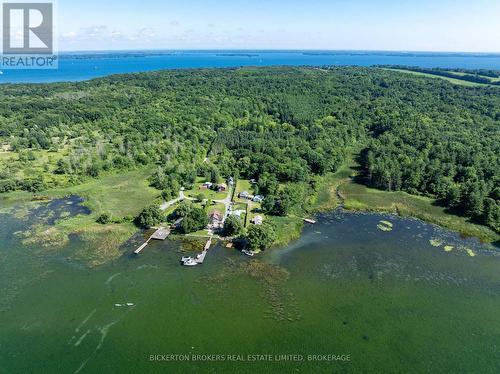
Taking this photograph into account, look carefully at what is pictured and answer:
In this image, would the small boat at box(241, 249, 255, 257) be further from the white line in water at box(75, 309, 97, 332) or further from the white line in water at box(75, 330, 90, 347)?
the white line in water at box(75, 330, 90, 347)

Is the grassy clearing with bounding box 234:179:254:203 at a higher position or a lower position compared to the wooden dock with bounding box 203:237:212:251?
higher

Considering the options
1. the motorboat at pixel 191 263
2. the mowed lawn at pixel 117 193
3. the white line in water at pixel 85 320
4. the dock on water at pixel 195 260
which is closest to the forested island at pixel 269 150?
the mowed lawn at pixel 117 193

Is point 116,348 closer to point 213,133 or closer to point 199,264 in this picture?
point 199,264

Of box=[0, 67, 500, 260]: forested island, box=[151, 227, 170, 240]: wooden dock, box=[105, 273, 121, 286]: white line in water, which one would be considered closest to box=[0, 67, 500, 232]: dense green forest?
box=[0, 67, 500, 260]: forested island

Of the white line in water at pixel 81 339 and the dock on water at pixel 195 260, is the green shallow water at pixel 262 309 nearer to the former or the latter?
the white line in water at pixel 81 339

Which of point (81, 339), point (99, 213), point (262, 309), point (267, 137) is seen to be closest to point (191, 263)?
point (262, 309)

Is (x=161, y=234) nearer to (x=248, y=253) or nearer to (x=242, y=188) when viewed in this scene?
(x=248, y=253)
